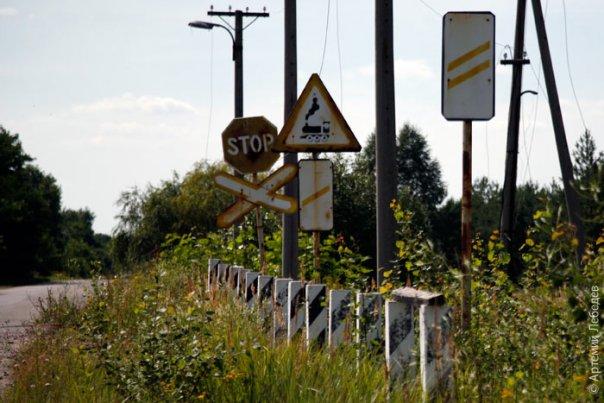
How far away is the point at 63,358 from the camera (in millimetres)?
10031

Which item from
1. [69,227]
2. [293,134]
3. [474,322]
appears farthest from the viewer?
[69,227]

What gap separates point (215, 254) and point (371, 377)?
48.9ft

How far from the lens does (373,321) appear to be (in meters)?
8.55

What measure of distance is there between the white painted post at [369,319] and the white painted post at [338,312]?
17.3 inches

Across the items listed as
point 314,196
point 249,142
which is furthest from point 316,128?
point 249,142

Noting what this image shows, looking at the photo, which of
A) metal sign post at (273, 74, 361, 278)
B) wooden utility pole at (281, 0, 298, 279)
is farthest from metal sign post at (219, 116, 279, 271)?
metal sign post at (273, 74, 361, 278)

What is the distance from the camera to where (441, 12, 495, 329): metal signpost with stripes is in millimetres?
8070

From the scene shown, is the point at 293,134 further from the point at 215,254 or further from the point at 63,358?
the point at 215,254

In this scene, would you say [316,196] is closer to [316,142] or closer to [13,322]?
[316,142]

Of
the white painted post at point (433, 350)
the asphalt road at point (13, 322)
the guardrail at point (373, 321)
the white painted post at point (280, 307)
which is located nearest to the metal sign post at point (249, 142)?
the guardrail at point (373, 321)

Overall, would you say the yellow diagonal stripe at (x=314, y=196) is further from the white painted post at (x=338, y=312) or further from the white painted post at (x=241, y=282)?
the white painted post at (x=338, y=312)

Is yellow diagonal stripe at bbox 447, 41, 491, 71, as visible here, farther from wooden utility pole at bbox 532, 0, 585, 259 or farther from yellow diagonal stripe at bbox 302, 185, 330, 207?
wooden utility pole at bbox 532, 0, 585, 259

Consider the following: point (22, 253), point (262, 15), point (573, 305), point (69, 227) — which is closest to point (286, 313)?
point (573, 305)

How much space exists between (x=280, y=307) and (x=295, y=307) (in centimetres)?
38
